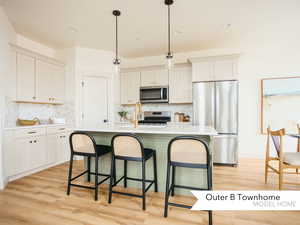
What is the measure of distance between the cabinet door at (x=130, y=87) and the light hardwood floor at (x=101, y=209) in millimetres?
2555

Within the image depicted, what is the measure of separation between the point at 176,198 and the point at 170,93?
2.62m

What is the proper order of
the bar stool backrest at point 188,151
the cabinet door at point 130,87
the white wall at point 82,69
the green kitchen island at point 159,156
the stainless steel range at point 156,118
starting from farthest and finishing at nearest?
the cabinet door at point 130,87, the stainless steel range at point 156,118, the white wall at point 82,69, the green kitchen island at point 159,156, the bar stool backrest at point 188,151

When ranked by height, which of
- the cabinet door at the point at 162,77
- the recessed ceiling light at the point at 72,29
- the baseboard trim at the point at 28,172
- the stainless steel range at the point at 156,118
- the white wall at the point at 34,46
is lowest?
the baseboard trim at the point at 28,172

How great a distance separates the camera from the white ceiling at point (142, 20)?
95.7 inches

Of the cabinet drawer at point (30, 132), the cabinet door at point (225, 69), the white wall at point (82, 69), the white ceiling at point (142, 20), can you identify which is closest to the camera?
the white ceiling at point (142, 20)

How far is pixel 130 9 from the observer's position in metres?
2.54

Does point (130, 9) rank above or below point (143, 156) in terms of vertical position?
above

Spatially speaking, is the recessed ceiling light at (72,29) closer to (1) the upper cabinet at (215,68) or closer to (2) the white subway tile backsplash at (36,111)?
(2) the white subway tile backsplash at (36,111)

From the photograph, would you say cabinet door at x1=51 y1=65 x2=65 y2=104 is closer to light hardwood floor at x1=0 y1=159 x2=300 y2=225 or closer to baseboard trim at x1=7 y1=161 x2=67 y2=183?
baseboard trim at x1=7 y1=161 x2=67 y2=183

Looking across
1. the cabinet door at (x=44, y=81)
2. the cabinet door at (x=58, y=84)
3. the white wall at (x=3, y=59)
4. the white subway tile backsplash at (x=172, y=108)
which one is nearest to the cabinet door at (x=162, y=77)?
the white subway tile backsplash at (x=172, y=108)

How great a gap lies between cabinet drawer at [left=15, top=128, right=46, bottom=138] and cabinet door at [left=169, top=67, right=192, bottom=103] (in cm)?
295

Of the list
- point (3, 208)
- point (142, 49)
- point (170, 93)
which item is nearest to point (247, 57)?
point (170, 93)

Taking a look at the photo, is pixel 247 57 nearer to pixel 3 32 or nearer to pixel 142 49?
pixel 142 49

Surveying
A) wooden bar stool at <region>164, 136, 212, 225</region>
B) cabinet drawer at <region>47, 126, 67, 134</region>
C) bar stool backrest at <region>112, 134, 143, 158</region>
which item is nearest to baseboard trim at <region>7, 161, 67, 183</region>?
cabinet drawer at <region>47, 126, 67, 134</region>
